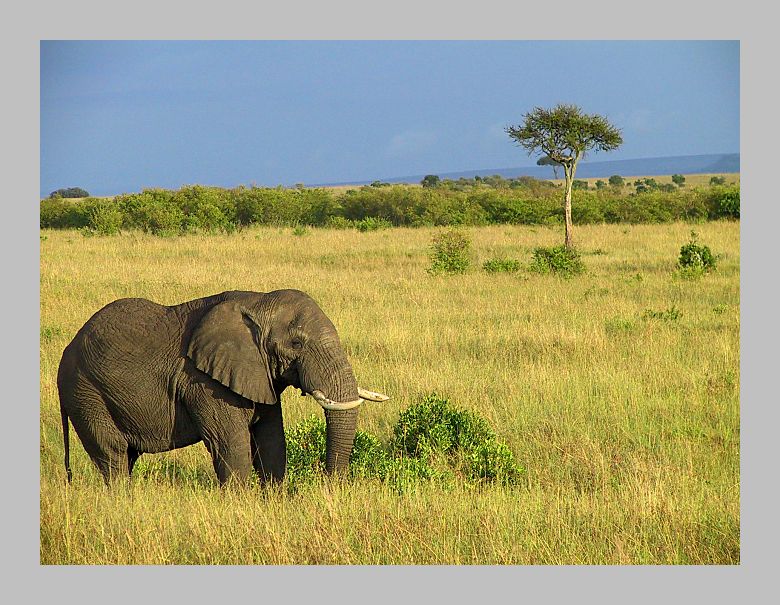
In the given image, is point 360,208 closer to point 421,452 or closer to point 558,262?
point 558,262

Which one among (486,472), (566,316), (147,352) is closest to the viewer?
(147,352)

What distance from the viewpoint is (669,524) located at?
693 centimetres

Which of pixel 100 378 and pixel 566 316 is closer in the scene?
pixel 100 378

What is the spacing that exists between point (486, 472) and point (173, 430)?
2544mm

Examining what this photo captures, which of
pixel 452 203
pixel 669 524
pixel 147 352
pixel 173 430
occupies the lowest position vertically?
pixel 669 524

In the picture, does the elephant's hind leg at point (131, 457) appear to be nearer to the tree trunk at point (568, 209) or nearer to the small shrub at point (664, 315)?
the small shrub at point (664, 315)

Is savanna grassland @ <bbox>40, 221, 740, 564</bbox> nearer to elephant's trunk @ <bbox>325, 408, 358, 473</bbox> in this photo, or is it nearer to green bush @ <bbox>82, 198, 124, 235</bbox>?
elephant's trunk @ <bbox>325, 408, 358, 473</bbox>

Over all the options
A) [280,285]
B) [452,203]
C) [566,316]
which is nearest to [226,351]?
[566,316]

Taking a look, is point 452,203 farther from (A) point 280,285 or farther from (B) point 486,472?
(B) point 486,472

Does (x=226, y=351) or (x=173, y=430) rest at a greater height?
(x=226, y=351)

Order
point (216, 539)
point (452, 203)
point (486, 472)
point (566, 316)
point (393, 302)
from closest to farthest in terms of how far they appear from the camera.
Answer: point (216, 539) → point (486, 472) → point (566, 316) → point (393, 302) → point (452, 203)

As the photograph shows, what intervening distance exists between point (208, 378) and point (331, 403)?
36.9 inches

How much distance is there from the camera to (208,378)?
24.4 feet

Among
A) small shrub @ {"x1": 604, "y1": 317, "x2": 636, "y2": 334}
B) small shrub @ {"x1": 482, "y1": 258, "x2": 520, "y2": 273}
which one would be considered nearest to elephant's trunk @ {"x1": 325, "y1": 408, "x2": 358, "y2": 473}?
small shrub @ {"x1": 604, "y1": 317, "x2": 636, "y2": 334}
